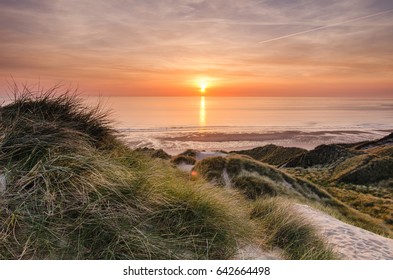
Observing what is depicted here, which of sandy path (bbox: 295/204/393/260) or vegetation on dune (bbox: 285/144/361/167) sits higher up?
sandy path (bbox: 295/204/393/260)

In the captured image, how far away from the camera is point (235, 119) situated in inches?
464

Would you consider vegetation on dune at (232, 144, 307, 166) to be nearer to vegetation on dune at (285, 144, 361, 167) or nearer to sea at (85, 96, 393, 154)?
vegetation on dune at (285, 144, 361, 167)

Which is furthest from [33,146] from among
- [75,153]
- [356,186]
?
[356,186]

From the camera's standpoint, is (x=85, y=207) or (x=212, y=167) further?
(x=212, y=167)

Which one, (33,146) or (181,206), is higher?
(33,146)

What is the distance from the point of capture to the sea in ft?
17.4

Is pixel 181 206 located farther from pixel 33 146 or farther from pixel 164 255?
pixel 33 146

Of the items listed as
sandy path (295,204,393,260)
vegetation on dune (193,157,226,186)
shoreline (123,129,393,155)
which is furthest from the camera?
vegetation on dune (193,157,226,186)

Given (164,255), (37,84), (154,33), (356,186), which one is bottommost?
(356,186)

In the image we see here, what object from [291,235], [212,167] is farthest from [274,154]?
[291,235]

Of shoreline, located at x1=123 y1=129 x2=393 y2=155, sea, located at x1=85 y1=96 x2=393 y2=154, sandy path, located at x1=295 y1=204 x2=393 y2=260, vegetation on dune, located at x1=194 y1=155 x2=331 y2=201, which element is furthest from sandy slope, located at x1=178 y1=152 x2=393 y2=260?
vegetation on dune, located at x1=194 y1=155 x2=331 y2=201

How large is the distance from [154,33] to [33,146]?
177 centimetres

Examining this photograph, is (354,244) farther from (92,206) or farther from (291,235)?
(92,206)
